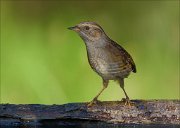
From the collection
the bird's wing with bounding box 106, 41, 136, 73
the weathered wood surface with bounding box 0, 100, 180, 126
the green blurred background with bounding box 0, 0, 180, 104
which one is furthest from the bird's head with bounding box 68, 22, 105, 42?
the green blurred background with bounding box 0, 0, 180, 104

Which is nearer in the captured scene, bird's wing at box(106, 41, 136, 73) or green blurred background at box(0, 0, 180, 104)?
bird's wing at box(106, 41, 136, 73)

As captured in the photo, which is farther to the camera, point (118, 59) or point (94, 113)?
point (118, 59)

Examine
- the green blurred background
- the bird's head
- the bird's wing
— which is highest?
the bird's head

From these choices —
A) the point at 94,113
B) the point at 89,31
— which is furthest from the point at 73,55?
the point at 94,113

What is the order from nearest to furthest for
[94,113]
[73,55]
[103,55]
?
[94,113], [103,55], [73,55]

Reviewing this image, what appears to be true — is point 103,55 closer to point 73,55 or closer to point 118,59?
point 118,59

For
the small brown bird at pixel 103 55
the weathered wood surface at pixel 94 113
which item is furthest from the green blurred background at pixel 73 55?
the weathered wood surface at pixel 94 113

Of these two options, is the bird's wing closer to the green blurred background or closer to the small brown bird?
the small brown bird
